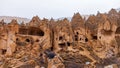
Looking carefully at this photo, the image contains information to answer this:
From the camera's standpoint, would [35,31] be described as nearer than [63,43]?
No

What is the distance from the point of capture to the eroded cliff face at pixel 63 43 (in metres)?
30.0

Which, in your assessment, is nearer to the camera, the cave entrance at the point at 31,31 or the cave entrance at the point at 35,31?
the cave entrance at the point at 31,31

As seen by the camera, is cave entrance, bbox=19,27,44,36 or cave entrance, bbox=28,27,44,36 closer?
cave entrance, bbox=19,27,44,36

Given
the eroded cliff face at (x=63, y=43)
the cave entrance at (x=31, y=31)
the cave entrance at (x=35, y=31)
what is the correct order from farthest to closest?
the cave entrance at (x=35, y=31) → the cave entrance at (x=31, y=31) → the eroded cliff face at (x=63, y=43)

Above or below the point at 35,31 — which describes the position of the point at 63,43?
below

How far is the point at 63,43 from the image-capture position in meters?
32.5

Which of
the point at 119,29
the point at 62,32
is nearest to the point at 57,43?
the point at 62,32

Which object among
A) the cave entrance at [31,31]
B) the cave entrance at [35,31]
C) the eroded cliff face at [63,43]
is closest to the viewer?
the eroded cliff face at [63,43]

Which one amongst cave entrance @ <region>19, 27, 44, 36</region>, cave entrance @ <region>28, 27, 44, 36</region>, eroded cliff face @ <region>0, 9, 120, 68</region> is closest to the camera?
eroded cliff face @ <region>0, 9, 120, 68</region>

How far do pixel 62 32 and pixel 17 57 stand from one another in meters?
6.38

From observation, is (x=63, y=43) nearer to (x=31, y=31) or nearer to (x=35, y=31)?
(x=35, y=31)

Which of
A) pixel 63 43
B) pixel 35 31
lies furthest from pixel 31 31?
pixel 63 43

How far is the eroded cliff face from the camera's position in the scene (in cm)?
3003

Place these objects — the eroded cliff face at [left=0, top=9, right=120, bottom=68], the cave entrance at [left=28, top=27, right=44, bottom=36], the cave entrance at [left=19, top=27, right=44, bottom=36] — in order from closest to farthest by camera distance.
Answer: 1. the eroded cliff face at [left=0, top=9, right=120, bottom=68]
2. the cave entrance at [left=19, top=27, right=44, bottom=36]
3. the cave entrance at [left=28, top=27, right=44, bottom=36]
